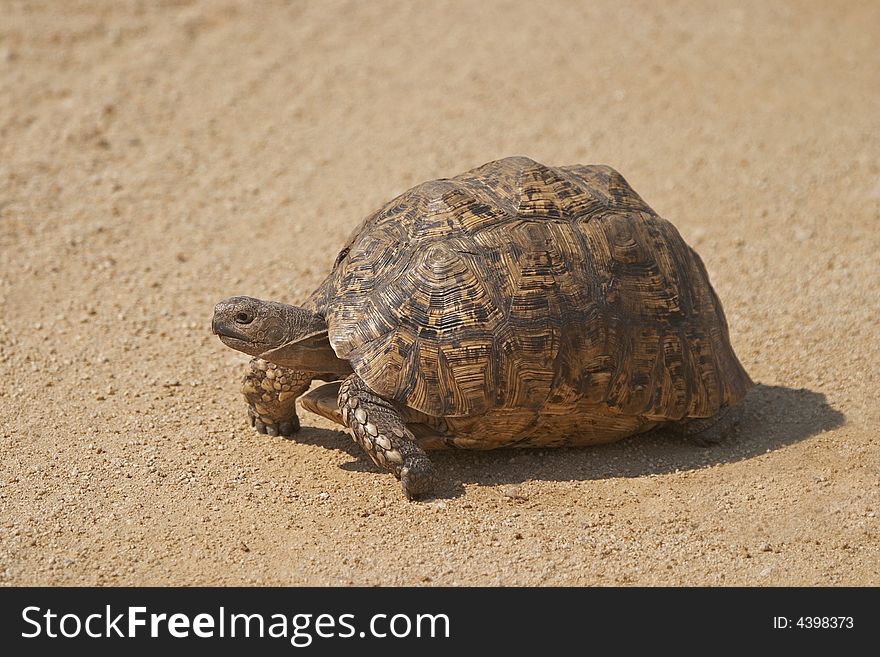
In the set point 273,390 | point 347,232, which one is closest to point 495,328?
point 273,390

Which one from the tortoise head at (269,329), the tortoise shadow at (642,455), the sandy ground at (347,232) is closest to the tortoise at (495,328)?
the tortoise head at (269,329)

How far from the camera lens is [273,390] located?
6613 millimetres

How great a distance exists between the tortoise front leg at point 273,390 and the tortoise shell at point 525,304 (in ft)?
1.56

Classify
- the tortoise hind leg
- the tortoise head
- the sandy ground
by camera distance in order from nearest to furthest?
the sandy ground < the tortoise head < the tortoise hind leg

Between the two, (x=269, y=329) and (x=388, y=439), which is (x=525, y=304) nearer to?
(x=388, y=439)

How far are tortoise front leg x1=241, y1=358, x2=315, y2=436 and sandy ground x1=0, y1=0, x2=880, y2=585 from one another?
17 centimetres

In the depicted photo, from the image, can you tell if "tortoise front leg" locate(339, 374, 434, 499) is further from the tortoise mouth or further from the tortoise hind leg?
the tortoise hind leg

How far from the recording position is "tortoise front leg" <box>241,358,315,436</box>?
259 inches

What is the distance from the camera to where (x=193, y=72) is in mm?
12555

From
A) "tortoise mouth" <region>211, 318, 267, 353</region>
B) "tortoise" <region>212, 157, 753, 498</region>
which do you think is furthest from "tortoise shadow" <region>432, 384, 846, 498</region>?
"tortoise mouth" <region>211, 318, 267, 353</region>

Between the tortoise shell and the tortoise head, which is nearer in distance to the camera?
the tortoise shell

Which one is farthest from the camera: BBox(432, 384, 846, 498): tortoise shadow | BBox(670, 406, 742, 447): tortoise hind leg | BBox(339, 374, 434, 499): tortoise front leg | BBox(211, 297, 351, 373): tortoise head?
BBox(670, 406, 742, 447): tortoise hind leg

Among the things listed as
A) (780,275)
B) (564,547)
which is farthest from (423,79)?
(564,547)

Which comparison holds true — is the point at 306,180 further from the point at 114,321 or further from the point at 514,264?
the point at 514,264
